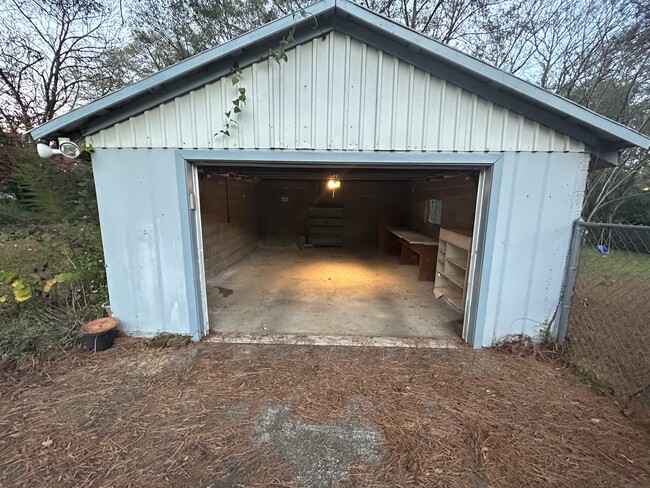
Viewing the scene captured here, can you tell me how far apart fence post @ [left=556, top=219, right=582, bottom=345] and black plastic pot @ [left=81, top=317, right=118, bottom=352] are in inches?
191

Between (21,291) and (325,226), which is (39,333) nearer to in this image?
(21,291)

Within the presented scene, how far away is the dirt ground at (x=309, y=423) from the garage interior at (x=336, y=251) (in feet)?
2.78

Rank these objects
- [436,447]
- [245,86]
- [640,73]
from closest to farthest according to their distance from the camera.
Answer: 1. [436,447]
2. [245,86]
3. [640,73]

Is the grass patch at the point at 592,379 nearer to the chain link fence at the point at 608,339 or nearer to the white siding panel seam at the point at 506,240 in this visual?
the chain link fence at the point at 608,339

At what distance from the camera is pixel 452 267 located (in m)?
4.83

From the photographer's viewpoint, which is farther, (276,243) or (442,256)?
(276,243)

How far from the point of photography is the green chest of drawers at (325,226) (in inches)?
377

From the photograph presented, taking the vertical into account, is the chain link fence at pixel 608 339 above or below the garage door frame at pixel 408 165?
below

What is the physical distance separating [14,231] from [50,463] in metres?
3.47

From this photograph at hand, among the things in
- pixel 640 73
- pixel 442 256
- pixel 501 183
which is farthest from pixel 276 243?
pixel 640 73

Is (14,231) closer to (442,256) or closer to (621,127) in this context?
(442,256)

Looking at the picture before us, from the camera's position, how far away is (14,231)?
371 cm

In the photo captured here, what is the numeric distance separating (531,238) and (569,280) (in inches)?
23.8

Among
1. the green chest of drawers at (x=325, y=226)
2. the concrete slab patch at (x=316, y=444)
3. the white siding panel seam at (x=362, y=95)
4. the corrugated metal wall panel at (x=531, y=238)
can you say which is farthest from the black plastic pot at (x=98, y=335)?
the green chest of drawers at (x=325, y=226)
